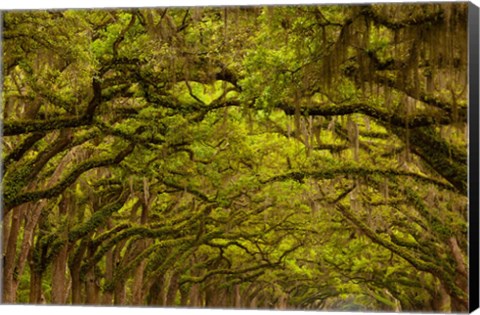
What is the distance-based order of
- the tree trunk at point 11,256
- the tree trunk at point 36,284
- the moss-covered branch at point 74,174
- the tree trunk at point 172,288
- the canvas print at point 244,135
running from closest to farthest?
the canvas print at point 244,135 < the moss-covered branch at point 74,174 < the tree trunk at point 11,256 < the tree trunk at point 36,284 < the tree trunk at point 172,288

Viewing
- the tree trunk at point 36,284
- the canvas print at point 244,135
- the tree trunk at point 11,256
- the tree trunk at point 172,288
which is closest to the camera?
the canvas print at point 244,135

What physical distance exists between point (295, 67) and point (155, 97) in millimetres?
3087

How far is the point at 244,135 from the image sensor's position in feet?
71.3

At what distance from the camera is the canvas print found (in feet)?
54.6

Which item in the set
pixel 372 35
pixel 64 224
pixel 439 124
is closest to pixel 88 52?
pixel 372 35

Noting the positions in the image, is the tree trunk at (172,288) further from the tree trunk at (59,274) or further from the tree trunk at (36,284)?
the tree trunk at (36,284)

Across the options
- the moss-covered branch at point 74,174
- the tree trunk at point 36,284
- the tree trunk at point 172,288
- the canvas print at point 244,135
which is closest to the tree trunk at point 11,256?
the canvas print at point 244,135

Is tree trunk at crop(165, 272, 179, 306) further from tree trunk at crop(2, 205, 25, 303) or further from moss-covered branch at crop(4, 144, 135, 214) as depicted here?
moss-covered branch at crop(4, 144, 135, 214)

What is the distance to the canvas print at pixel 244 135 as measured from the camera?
16.7 meters

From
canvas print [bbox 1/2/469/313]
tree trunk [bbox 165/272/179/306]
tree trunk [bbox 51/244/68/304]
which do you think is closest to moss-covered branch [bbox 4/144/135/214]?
canvas print [bbox 1/2/469/313]

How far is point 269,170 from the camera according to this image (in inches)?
852

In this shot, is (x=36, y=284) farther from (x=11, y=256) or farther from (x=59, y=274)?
(x=11, y=256)

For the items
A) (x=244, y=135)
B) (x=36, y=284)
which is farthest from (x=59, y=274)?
(x=244, y=135)

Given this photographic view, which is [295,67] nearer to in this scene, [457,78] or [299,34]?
[299,34]
